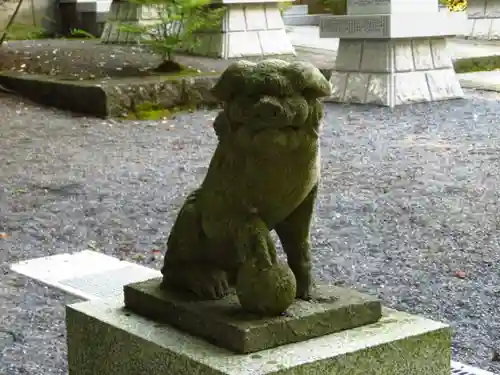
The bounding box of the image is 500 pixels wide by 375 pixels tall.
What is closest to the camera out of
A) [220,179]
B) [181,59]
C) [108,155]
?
[220,179]

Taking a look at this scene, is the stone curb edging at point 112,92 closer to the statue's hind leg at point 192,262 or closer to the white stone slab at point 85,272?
the white stone slab at point 85,272

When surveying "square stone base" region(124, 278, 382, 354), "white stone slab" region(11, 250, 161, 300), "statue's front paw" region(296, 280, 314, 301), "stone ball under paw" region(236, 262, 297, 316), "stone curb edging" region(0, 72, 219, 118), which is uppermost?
"stone ball under paw" region(236, 262, 297, 316)

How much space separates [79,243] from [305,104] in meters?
2.86

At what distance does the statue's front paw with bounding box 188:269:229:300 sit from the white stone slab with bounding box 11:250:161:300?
1606 mm

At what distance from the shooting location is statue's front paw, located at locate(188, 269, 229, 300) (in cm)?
237

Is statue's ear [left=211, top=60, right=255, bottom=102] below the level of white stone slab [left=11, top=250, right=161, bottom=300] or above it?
above

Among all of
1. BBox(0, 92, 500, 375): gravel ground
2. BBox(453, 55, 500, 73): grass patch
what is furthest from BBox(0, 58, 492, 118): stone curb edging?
BBox(453, 55, 500, 73): grass patch

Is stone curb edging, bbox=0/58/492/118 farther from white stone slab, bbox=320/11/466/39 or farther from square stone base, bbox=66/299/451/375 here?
square stone base, bbox=66/299/451/375

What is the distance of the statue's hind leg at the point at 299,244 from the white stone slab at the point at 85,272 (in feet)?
5.65

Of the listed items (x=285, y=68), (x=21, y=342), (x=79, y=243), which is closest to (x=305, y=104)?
(x=285, y=68)

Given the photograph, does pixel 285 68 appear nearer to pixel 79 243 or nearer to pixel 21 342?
pixel 21 342

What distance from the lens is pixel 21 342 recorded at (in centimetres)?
346

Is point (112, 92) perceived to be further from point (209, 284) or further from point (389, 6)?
point (209, 284)

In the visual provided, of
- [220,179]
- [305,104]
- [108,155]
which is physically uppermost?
[305,104]
